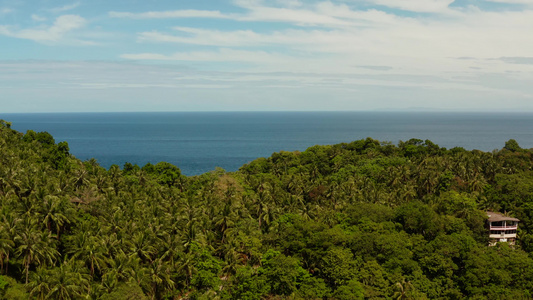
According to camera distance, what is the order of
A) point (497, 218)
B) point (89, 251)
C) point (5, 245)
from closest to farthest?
1. point (5, 245)
2. point (89, 251)
3. point (497, 218)

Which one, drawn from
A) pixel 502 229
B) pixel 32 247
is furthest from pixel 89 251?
pixel 502 229

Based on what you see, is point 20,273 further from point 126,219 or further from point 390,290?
point 390,290

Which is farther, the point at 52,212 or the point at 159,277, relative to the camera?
the point at 52,212

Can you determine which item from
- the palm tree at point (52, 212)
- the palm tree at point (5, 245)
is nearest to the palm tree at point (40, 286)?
the palm tree at point (5, 245)

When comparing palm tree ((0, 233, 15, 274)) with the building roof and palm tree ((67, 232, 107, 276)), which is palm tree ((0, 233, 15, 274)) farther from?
the building roof

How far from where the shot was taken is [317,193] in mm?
84562

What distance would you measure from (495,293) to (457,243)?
289 inches

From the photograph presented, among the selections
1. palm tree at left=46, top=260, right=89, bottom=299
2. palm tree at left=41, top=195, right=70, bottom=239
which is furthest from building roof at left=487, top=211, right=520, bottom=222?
palm tree at left=41, top=195, right=70, bottom=239

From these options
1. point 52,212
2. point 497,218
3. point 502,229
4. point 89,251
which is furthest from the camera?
point 502,229

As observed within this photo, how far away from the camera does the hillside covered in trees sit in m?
46.2

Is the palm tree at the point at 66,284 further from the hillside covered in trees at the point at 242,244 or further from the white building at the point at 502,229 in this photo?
the white building at the point at 502,229

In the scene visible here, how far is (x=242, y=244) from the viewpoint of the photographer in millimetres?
58719

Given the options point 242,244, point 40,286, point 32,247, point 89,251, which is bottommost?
point 242,244

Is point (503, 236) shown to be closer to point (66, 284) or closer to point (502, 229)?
point (502, 229)
